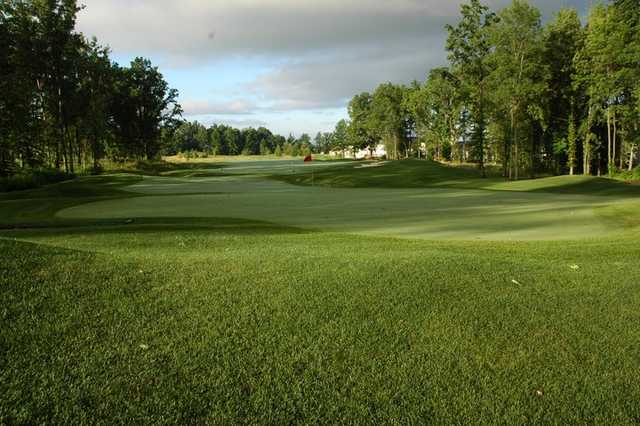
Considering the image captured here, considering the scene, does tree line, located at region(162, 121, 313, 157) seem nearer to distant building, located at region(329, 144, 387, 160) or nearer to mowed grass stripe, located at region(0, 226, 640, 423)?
distant building, located at region(329, 144, 387, 160)

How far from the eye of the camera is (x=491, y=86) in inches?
1730

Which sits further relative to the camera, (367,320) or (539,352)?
(367,320)

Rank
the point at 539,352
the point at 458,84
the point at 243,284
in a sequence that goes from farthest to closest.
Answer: the point at 458,84 → the point at 243,284 → the point at 539,352

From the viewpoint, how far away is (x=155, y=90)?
6700cm

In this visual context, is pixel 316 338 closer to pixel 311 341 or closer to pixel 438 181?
pixel 311 341

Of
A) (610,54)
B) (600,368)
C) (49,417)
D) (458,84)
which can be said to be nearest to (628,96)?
(610,54)

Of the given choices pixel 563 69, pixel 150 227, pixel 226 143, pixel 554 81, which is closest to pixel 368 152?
pixel 226 143

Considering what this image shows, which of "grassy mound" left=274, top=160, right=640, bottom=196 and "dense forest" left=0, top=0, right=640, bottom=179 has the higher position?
"dense forest" left=0, top=0, right=640, bottom=179

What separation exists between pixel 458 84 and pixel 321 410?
171ft

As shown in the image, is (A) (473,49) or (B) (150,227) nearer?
(B) (150,227)

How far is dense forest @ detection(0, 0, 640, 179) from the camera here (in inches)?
1411

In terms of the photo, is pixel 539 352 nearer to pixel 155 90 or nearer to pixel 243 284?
pixel 243 284

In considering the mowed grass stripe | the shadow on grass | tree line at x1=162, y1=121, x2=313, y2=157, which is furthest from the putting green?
tree line at x1=162, y1=121, x2=313, y2=157

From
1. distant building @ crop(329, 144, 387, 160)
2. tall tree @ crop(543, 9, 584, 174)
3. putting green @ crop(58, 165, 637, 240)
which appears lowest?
putting green @ crop(58, 165, 637, 240)
